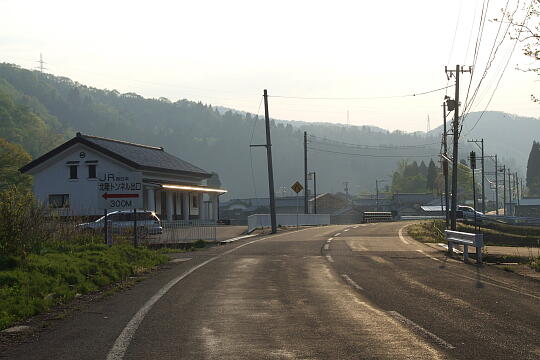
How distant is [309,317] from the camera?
33.7ft

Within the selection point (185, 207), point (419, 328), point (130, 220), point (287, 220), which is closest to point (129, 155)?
point (185, 207)

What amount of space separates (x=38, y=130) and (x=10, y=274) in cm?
13747

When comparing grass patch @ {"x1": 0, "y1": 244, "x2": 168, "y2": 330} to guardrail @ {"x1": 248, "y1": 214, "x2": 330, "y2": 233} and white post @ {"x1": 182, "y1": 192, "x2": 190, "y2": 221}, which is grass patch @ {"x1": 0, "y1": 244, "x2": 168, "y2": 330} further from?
white post @ {"x1": 182, "y1": 192, "x2": 190, "y2": 221}

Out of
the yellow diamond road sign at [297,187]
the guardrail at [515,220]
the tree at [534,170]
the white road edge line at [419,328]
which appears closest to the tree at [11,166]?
the yellow diamond road sign at [297,187]

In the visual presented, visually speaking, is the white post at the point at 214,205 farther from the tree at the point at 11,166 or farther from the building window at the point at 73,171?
the tree at the point at 11,166

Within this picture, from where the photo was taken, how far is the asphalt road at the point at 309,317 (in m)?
7.95

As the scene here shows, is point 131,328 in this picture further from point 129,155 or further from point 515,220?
point 515,220

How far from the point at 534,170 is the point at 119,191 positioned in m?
189

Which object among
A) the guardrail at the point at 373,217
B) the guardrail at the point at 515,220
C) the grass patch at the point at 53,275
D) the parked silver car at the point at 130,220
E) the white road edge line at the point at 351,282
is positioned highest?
the parked silver car at the point at 130,220

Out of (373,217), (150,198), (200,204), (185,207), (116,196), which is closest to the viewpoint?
(116,196)

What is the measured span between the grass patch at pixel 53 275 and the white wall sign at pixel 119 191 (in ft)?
8.70

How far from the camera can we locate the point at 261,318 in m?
10.2

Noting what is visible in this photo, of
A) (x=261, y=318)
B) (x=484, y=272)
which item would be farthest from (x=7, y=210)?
(x=484, y=272)

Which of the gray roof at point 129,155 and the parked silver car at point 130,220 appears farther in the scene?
the gray roof at point 129,155
